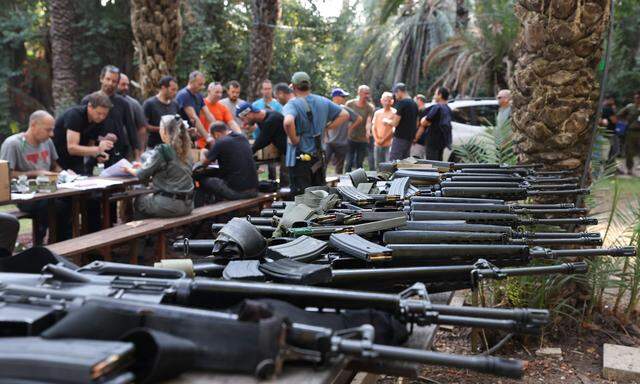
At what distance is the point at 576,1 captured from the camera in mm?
5293

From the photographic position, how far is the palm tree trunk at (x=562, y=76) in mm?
5328

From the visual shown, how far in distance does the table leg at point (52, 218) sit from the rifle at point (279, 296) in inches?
186

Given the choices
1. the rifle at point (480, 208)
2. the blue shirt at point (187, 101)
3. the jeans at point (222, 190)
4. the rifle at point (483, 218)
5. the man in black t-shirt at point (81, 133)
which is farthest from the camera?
the blue shirt at point (187, 101)

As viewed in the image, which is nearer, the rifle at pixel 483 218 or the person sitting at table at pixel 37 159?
the rifle at pixel 483 218

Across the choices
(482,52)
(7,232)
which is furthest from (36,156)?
(482,52)

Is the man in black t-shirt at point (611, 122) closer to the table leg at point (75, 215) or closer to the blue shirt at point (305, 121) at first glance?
the blue shirt at point (305, 121)

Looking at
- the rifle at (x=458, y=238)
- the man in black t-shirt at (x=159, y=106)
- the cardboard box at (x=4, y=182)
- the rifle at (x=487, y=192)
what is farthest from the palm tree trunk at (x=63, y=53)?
the rifle at (x=458, y=238)

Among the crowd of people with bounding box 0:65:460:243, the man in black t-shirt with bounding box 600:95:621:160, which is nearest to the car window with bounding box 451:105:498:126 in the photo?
the man in black t-shirt with bounding box 600:95:621:160

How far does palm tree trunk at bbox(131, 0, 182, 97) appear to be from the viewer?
10.0 metres

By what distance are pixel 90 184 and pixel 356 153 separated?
20.0ft

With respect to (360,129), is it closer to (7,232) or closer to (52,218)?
(52,218)

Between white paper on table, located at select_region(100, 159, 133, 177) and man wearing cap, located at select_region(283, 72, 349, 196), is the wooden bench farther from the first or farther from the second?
white paper on table, located at select_region(100, 159, 133, 177)

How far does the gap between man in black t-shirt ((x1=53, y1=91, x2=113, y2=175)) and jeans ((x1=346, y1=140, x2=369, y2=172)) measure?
5227 millimetres

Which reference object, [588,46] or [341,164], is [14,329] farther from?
[341,164]
